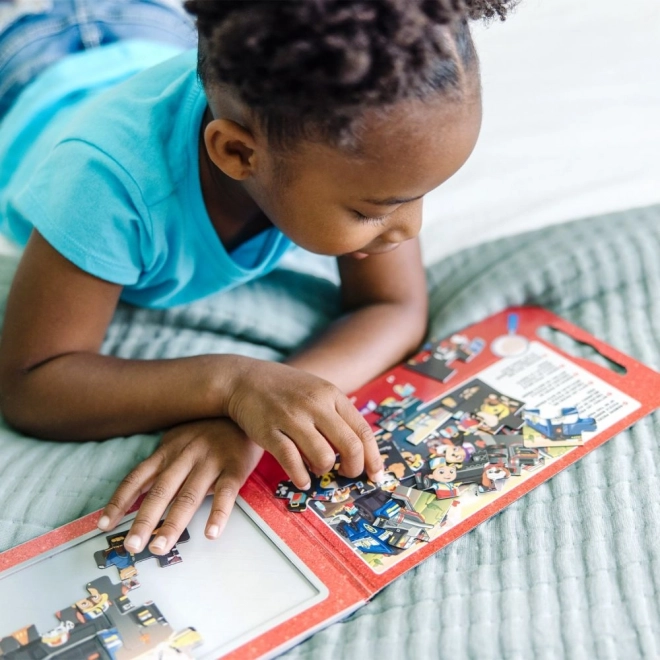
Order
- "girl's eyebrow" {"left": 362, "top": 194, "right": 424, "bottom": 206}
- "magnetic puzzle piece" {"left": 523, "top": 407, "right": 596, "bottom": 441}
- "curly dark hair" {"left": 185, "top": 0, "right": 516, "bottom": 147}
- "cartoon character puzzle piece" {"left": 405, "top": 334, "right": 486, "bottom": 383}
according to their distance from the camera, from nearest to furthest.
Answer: "curly dark hair" {"left": 185, "top": 0, "right": 516, "bottom": 147} < "girl's eyebrow" {"left": 362, "top": 194, "right": 424, "bottom": 206} < "magnetic puzzle piece" {"left": 523, "top": 407, "right": 596, "bottom": 441} < "cartoon character puzzle piece" {"left": 405, "top": 334, "right": 486, "bottom": 383}

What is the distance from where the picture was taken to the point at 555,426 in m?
0.75

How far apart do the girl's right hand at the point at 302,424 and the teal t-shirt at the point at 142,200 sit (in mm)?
176

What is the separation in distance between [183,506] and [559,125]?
823 mm

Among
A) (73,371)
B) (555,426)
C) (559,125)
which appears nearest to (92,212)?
(73,371)

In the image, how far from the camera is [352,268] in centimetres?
94

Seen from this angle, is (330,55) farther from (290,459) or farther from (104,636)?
(104,636)

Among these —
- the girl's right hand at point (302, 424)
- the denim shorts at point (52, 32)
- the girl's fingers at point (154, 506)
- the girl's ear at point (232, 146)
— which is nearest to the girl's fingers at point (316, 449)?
the girl's right hand at point (302, 424)

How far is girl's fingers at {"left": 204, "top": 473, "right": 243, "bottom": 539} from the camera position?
651 millimetres

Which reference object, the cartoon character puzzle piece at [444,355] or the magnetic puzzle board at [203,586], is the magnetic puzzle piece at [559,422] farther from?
the magnetic puzzle board at [203,586]

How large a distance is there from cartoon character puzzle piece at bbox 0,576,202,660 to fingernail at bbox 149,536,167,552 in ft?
0.15

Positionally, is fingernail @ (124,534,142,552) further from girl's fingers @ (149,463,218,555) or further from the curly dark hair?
the curly dark hair

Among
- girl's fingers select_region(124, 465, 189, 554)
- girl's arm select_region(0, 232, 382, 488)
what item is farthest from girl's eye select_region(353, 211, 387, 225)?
girl's fingers select_region(124, 465, 189, 554)

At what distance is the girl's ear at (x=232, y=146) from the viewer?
0.65m

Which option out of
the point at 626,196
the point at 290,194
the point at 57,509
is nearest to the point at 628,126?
the point at 626,196
